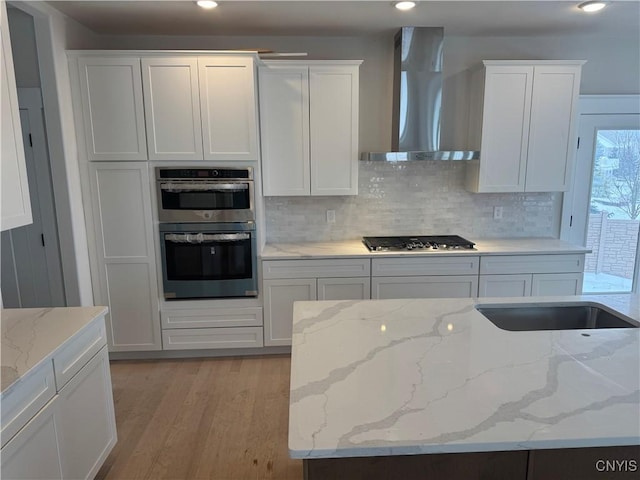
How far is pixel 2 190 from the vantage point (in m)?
1.74

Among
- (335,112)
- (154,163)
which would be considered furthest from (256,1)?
(154,163)

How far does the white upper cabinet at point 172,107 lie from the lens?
115 inches

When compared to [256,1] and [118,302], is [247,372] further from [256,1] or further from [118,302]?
[256,1]

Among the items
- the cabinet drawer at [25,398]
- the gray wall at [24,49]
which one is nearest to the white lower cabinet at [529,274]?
the cabinet drawer at [25,398]

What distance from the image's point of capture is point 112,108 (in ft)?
9.69

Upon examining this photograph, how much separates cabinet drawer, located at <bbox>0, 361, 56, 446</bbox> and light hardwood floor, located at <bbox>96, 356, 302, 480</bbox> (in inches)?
33.9

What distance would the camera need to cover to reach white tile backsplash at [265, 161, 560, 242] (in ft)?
12.1

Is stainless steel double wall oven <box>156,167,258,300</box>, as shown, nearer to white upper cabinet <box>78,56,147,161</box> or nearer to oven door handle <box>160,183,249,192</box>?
oven door handle <box>160,183,249,192</box>

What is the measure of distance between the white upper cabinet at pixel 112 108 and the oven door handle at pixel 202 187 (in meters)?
0.28

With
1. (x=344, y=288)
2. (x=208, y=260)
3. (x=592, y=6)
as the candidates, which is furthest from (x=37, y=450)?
(x=592, y=6)

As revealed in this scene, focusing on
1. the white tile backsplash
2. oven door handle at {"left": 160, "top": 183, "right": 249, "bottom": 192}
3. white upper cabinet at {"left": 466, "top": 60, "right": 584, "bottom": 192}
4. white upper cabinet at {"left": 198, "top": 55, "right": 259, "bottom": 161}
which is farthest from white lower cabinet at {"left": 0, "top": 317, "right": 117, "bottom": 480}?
white upper cabinet at {"left": 466, "top": 60, "right": 584, "bottom": 192}

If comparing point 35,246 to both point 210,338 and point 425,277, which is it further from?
point 425,277

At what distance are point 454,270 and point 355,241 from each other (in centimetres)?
90

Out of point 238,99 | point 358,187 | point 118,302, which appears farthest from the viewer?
point 358,187
